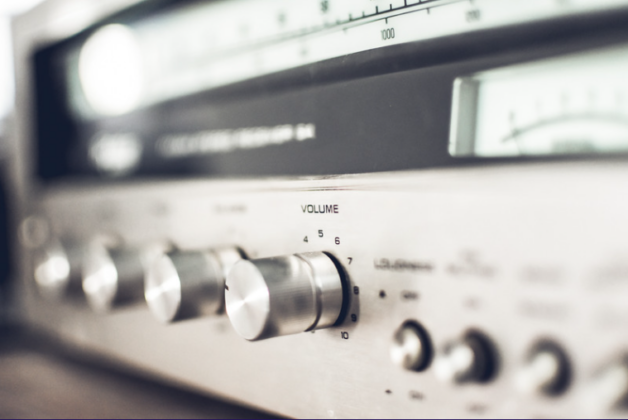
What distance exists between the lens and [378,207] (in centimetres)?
35

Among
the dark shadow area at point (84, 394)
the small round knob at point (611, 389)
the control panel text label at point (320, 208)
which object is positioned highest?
the control panel text label at point (320, 208)

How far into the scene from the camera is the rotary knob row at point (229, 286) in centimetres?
34

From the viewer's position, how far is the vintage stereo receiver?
27cm

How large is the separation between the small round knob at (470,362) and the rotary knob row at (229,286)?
0.09 m

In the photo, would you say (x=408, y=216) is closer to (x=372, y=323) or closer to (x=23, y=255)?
(x=372, y=323)

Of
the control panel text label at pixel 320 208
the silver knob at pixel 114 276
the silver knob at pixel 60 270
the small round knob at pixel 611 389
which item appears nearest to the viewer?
the small round knob at pixel 611 389

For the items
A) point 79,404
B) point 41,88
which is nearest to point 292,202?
point 79,404

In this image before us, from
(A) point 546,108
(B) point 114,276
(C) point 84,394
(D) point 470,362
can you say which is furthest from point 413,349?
(C) point 84,394

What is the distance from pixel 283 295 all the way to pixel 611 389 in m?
0.18

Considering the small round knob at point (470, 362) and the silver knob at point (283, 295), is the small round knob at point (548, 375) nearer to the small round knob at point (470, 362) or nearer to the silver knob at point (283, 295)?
the small round knob at point (470, 362)

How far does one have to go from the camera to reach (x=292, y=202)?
404 millimetres

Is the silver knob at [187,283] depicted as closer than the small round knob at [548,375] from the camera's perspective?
No

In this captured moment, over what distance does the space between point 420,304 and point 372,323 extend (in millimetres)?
41

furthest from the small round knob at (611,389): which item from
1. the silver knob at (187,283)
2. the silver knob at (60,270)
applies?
the silver knob at (60,270)
